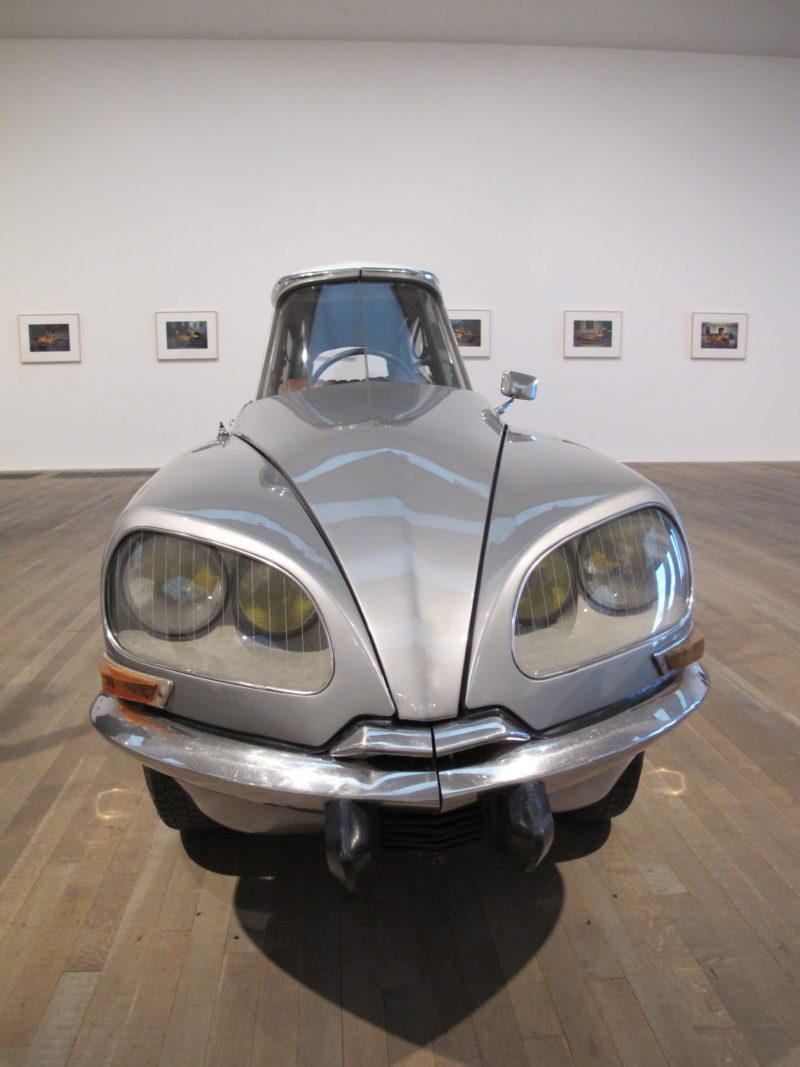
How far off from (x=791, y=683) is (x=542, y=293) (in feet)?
23.5

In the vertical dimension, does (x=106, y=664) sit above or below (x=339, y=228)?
below

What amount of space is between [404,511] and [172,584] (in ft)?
1.40

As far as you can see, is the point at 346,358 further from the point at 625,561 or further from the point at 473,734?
the point at 473,734

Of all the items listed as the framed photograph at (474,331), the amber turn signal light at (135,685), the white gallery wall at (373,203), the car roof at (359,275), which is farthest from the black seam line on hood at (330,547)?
the framed photograph at (474,331)

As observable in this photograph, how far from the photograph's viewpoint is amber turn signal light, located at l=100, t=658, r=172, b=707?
1418mm

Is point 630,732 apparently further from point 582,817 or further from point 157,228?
point 157,228

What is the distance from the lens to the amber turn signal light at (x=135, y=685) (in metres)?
1.42

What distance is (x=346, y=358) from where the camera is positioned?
8.91 ft

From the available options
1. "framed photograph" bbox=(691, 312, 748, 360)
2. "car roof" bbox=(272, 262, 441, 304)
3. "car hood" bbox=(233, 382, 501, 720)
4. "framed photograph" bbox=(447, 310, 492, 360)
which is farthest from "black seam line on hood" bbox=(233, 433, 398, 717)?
"framed photograph" bbox=(691, 312, 748, 360)

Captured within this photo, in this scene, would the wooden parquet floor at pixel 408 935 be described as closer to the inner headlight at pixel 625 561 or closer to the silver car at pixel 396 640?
the silver car at pixel 396 640

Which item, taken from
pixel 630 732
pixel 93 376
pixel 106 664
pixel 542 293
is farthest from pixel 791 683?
pixel 93 376

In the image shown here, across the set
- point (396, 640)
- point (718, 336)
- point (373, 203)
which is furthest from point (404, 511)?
point (718, 336)

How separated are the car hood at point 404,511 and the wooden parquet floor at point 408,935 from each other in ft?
1.69

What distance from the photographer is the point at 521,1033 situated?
1.37 m
